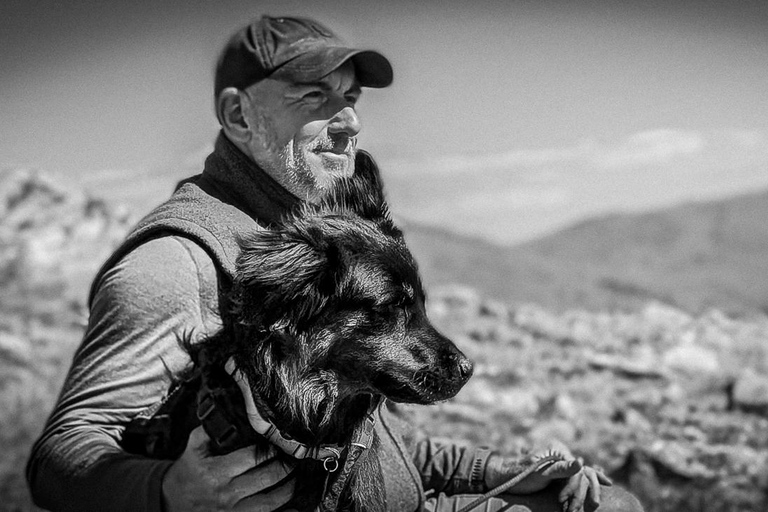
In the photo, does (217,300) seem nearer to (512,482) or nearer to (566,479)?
(512,482)

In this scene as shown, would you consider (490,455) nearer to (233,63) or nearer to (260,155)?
(260,155)

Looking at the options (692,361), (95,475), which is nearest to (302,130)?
(95,475)

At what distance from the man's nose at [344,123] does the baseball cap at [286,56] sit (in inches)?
4.6

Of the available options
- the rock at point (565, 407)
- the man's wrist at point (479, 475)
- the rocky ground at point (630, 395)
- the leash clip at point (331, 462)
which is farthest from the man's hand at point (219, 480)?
the rock at point (565, 407)

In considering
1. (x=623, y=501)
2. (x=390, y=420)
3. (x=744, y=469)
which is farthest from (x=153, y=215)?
(x=744, y=469)

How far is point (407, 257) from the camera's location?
195cm

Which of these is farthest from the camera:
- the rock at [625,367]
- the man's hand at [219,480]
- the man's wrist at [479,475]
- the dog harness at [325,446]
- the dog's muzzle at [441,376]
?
the rock at [625,367]

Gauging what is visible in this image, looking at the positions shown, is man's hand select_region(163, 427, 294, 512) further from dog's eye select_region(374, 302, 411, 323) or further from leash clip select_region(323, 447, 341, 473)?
dog's eye select_region(374, 302, 411, 323)

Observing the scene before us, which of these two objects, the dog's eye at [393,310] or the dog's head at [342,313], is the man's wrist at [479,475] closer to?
the dog's head at [342,313]

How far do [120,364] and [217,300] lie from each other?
0.26 meters

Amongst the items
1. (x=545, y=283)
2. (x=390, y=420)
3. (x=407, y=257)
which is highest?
(x=407, y=257)

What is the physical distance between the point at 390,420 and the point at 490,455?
0.33 meters

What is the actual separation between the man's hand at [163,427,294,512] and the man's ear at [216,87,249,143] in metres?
0.85

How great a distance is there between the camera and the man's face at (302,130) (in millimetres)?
2154
